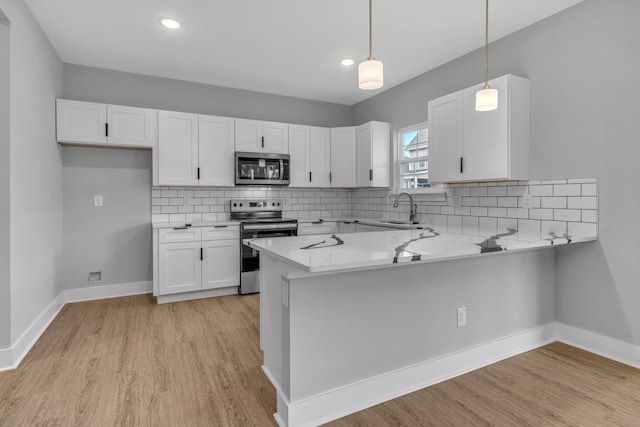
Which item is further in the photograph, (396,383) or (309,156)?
(309,156)

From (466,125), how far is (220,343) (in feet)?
9.26

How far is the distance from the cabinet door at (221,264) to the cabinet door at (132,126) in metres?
1.34

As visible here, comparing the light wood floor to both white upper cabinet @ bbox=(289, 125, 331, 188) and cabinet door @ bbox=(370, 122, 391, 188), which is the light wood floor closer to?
white upper cabinet @ bbox=(289, 125, 331, 188)

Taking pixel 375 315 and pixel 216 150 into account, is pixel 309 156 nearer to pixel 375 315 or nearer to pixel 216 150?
pixel 216 150

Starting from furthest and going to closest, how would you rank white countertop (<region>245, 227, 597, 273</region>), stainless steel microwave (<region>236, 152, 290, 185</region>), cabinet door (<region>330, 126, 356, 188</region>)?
cabinet door (<region>330, 126, 356, 188</region>), stainless steel microwave (<region>236, 152, 290, 185</region>), white countertop (<region>245, 227, 597, 273</region>)

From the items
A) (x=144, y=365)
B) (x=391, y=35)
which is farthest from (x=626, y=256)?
(x=144, y=365)

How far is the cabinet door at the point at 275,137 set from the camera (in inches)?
182

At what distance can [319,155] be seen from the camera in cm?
502

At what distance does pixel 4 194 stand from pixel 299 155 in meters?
3.16

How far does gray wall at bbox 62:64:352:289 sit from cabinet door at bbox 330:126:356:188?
1.72 m

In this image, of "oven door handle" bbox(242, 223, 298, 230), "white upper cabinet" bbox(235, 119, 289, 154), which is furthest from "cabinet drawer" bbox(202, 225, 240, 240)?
"white upper cabinet" bbox(235, 119, 289, 154)

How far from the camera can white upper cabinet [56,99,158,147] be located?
365cm

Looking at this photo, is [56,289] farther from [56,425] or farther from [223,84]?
[223,84]

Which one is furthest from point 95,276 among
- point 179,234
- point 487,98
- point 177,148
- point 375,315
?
point 487,98
